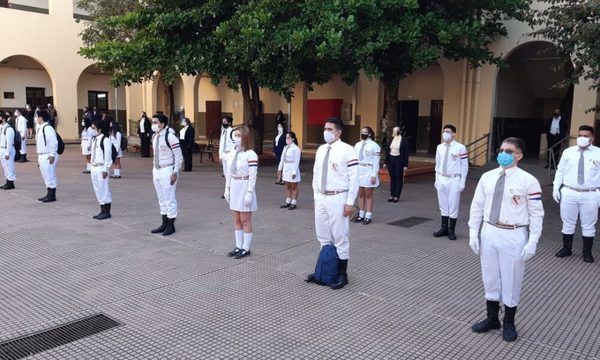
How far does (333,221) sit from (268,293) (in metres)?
1.09

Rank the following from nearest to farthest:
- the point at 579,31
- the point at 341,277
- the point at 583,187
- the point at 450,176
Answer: the point at 341,277
the point at 583,187
the point at 450,176
the point at 579,31

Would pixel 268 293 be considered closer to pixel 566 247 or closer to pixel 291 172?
pixel 566 247

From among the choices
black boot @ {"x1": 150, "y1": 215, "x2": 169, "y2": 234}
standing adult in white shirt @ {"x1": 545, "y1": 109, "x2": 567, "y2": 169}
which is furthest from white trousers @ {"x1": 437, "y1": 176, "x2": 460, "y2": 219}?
standing adult in white shirt @ {"x1": 545, "y1": 109, "x2": 567, "y2": 169}

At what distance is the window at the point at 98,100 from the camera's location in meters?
30.3

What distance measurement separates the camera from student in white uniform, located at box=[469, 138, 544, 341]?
14.5ft

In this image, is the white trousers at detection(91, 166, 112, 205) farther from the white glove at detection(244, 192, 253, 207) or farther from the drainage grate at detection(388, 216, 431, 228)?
the drainage grate at detection(388, 216, 431, 228)

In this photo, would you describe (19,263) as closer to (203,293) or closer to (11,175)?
(203,293)

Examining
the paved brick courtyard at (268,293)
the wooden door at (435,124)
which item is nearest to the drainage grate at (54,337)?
the paved brick courtyard at (268,293)

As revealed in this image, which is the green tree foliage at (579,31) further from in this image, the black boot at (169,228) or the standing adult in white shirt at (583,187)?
the black boot at (169,228)

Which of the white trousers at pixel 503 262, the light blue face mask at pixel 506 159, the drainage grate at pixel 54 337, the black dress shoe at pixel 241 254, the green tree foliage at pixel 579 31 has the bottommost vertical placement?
the drainage grate at pixel 54 337

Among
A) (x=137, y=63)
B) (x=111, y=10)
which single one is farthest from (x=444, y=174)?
(x=111, y=10)

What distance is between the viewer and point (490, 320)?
466 centimetres

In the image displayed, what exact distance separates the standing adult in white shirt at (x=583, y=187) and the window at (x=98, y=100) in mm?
28680

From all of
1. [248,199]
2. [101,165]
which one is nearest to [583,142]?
[248,199]
